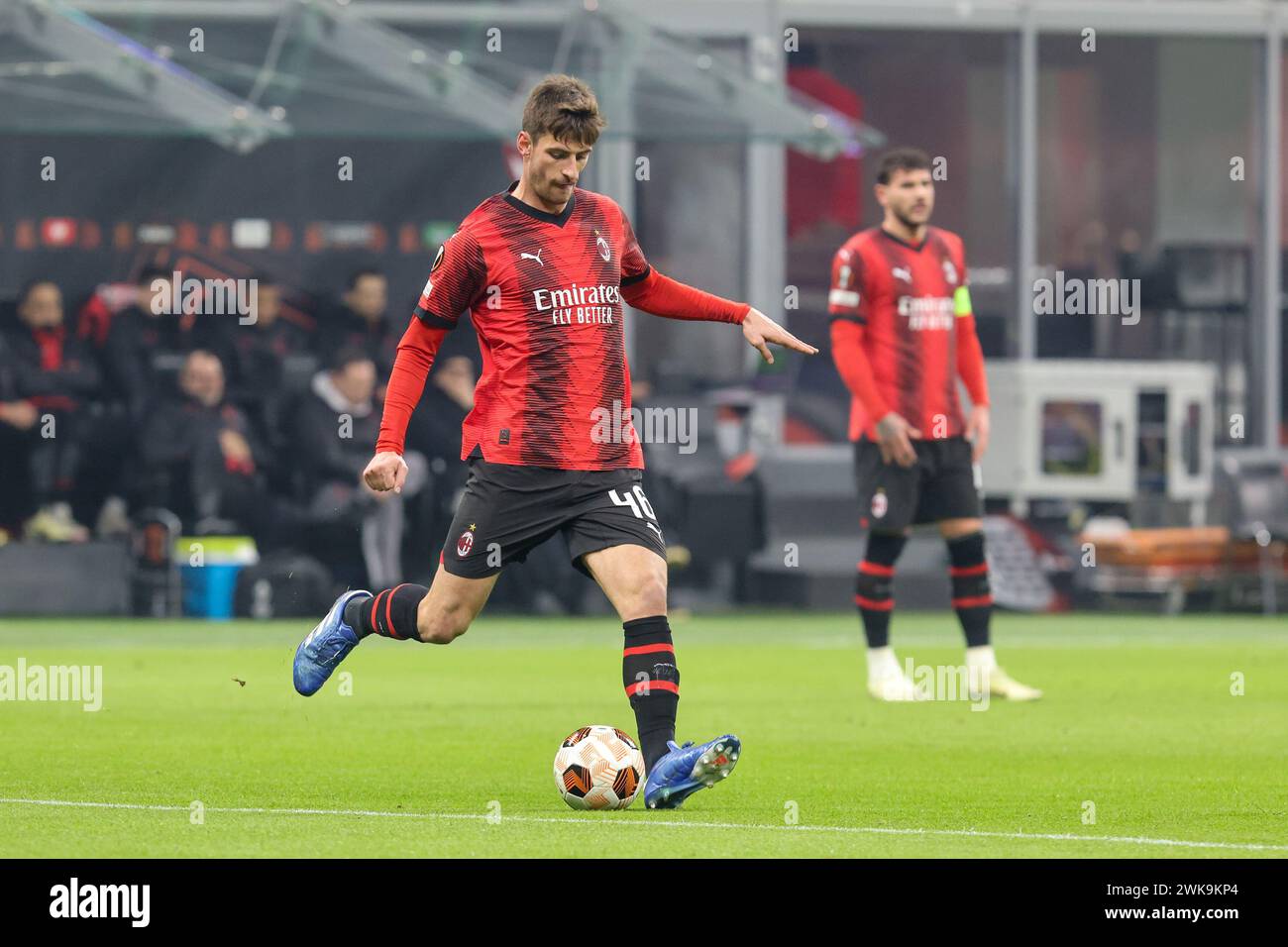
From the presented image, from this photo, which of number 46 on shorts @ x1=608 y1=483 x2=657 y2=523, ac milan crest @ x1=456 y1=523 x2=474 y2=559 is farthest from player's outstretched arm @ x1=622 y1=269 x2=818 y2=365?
ac milan crest @ x1=456 y1=523 x2=474 y2=559

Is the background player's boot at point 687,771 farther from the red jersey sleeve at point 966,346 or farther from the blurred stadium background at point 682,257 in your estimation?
the blurred stadium background at point 682,257

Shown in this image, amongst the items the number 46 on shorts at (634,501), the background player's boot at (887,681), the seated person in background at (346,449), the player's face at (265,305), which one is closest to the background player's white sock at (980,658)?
the background player's boot at (887,681)

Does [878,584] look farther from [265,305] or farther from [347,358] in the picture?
[265,305]

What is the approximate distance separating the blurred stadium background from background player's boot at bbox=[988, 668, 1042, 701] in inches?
299

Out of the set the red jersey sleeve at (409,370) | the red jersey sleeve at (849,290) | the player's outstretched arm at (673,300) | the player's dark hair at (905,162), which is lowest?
the red jersey sleeve at (409,370)

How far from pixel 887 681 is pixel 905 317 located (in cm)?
175

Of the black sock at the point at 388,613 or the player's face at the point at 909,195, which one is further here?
the player's face at the point at 909,195

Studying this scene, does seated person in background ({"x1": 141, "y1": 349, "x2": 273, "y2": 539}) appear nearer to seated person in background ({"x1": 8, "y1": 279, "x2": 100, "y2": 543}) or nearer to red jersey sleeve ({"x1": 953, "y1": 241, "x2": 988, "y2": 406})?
seated person in background ({"x1": 8, "y1": 279, "x2": 100, "y2": 543})

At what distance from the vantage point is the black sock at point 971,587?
42.3 ft

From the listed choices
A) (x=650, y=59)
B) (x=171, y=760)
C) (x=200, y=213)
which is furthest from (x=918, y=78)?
(x=171, y=760)

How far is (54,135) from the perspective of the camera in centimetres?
2464

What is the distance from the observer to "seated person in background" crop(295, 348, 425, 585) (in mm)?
19859

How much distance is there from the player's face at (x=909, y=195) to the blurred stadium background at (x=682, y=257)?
25.0 ft

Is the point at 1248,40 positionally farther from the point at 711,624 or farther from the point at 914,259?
the point at 914,259
